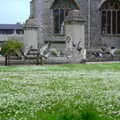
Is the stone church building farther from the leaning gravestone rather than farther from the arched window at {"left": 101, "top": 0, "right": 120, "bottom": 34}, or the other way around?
the leaning gravestone

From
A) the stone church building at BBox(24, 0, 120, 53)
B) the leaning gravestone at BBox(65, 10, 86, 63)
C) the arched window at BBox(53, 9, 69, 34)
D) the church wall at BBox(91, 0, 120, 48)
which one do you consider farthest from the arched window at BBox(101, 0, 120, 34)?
the leaning gravestone at BBox(65, 10, 86, 63)

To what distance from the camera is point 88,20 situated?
5134 centimetres

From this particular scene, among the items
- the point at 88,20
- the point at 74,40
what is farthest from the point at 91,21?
the point at 74,40

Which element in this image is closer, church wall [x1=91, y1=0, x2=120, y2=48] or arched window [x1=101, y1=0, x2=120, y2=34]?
church wall [x1=91, y1=0, x2=120, y2=48]

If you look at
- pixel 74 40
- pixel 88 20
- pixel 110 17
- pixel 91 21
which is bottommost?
pixel 74 40

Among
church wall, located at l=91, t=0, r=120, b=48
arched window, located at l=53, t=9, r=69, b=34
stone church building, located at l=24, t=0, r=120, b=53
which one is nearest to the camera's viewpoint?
stone church building, located at l=24, t=0, r=120, b=53

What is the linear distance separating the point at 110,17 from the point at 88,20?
2.74 meters

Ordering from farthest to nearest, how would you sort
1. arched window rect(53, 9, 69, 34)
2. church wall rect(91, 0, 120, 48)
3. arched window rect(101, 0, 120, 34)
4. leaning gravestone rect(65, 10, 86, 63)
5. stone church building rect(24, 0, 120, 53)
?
arched window rect(53, 9, 69, 34)
arched window rect(101, 0, 120, 34)
church wall rect(91, 0, 120, 48)
stone church building rect(24, 0, 120, 53)
leaning gravestone rect(65, 10, 86, 63)

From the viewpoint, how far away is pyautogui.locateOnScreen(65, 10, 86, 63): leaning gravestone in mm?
34500

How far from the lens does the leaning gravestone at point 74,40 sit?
1358 inches

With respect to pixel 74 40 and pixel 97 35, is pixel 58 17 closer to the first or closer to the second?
pixel 97 35

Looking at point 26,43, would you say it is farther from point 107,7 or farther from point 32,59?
point 107,7

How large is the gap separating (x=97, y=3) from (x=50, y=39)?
21.8ft

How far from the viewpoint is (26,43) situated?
43.2 meters
